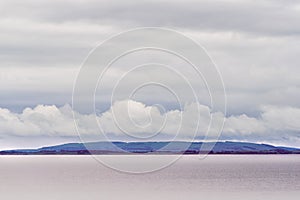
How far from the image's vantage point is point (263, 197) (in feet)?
351

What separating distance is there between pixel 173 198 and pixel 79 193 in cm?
1737

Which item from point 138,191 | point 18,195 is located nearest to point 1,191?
point 18,195

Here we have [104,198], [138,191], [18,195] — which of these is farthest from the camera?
[138,191]

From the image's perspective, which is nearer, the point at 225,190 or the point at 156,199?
the point at 156,199

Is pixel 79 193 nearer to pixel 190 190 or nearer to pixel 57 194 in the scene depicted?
pixel 57 194

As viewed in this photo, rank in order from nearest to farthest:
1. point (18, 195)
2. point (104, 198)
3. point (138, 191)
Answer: point (104, 198), point (18, 195), point (138, 191)

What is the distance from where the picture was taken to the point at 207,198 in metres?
106

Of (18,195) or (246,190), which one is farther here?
(246,190)

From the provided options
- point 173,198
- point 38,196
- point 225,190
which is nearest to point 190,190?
point 225,190

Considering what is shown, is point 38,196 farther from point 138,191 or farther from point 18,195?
point 138,191

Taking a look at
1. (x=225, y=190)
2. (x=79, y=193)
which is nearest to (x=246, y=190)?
(x=225, y=190)

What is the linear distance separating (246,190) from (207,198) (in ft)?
63.1

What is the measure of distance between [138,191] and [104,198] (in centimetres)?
1800

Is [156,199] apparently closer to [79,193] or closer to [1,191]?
[79,193]
